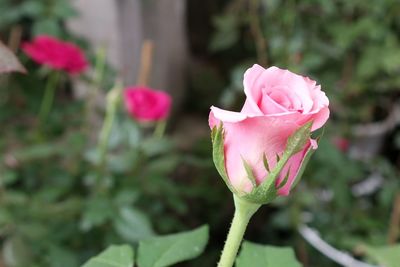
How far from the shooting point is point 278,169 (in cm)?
35

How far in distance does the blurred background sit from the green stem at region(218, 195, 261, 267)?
59cm

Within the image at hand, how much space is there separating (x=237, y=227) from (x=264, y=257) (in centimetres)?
12

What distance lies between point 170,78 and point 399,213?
0.82 meters

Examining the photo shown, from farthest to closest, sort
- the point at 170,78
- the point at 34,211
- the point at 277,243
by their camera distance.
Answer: the point at 170,78 < the point at 277,243 < the point at 34,211

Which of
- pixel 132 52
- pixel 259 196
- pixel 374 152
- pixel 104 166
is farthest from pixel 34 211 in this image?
pixel 374 152

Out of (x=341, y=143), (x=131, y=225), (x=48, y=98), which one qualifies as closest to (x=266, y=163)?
(x=131, y=225)

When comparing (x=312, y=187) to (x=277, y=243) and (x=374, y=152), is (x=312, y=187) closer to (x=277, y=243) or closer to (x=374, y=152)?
(x=277, y=243)

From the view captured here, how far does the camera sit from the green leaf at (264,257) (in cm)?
47

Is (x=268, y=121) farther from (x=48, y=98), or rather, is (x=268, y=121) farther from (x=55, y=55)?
(x=48, y=98)

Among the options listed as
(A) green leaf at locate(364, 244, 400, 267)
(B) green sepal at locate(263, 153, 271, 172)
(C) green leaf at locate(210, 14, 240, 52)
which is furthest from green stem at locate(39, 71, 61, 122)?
(B) green sepal at locate(263, 153, 271, 172)

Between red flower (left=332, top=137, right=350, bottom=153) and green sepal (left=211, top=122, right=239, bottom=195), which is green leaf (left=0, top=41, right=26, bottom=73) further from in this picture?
red flower (left=332, top=137, right=350, bottom=153)

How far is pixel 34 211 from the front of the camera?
98cm

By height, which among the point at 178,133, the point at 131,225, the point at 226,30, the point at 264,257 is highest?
the point at 264,257

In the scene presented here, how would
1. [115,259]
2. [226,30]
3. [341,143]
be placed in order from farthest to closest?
[226,30], [341,143], [115,259]
